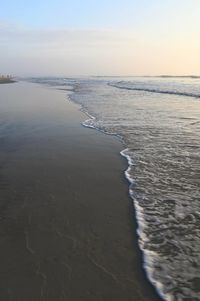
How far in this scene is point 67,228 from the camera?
581 cm

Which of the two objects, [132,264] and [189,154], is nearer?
[132,264]

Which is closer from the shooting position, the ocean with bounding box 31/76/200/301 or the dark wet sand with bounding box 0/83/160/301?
the dark wet sand with bounding box 0/83/160/301

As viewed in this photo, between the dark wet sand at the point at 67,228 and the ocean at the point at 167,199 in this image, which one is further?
the ocean at the point at 167,199

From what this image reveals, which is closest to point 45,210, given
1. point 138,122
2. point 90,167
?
point 90,167

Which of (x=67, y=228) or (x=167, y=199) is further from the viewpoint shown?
(x=167, y=199)

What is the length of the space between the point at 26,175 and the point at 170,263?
444 centimetres

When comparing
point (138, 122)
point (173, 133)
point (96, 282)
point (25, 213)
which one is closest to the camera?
point (96, 282)

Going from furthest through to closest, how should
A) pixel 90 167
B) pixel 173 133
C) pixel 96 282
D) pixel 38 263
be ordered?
pixel 173 133 → pixel 90 167 → pixel 38 263 → pixel 96 282

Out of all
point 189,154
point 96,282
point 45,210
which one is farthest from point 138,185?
point 96,282

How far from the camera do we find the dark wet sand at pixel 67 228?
14.3 ft

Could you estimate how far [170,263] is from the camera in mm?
4914

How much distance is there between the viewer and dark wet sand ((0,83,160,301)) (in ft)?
14.3

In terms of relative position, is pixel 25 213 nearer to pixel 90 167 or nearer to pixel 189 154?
pixel 90 167

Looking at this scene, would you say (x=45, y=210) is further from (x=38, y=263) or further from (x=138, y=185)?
(x=138, y=185)
